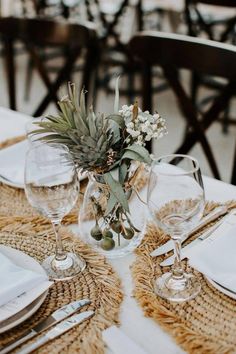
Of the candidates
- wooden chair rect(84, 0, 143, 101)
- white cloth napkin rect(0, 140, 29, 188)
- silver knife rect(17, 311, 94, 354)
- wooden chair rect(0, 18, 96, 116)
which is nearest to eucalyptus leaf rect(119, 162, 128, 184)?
silver knife rect(17, 311, 94, 354)

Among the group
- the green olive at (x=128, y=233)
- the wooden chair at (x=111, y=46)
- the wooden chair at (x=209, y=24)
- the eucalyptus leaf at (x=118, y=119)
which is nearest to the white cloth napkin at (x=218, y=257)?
the green olive at (x=128, y=233)

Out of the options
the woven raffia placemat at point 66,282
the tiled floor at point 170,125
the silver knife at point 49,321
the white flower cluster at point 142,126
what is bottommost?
the tiled floor at point 170,125

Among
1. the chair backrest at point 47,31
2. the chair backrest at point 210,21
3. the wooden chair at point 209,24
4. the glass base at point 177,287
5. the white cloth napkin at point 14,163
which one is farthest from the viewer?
the wooden chair at point 209,24

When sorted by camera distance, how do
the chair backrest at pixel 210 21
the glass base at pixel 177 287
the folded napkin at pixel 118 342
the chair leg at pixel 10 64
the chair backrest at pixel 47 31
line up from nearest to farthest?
the folded napkin at pixel 118 342 → the glass base at pixel 177 287 → the chair backrest at pixel 47 31 → the chair leg at pixel 10 64 → the chair backrest at pixel 210 21

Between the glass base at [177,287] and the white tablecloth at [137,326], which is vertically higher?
the glass base at [177,287]

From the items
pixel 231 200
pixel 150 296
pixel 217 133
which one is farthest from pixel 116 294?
pixel 217 133

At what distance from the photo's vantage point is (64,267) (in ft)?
3.00

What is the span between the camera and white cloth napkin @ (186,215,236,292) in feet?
2.80

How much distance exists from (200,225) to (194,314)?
24 centimetres

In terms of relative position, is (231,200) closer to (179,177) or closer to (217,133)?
(179,177)

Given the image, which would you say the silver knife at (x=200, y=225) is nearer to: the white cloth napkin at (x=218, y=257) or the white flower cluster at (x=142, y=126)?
the white cloth napkin at (x=218, y=257)

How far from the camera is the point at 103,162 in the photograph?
2.87ft

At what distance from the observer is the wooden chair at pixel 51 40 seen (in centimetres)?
179

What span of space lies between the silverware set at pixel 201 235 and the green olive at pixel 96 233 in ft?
0.31
